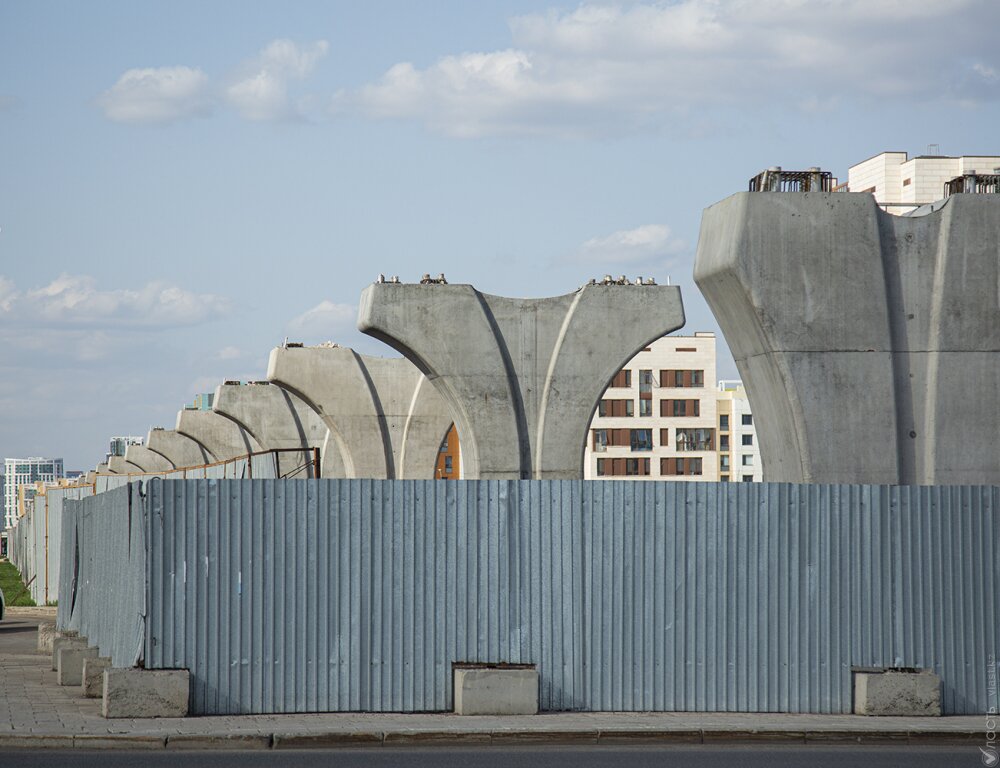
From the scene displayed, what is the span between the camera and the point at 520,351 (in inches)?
1288

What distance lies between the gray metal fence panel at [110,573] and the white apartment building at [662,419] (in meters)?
112

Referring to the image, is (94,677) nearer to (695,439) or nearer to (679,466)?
(679,466)

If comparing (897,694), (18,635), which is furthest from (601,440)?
(897,694)

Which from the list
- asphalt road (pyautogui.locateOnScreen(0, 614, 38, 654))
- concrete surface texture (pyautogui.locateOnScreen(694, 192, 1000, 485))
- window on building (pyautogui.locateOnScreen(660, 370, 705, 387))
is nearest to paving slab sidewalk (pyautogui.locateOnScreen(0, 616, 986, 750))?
concrete surface texture (pyautogui.locateOnScreen(694, 192, 1000, 485))

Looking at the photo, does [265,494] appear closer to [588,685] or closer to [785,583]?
[588,685]

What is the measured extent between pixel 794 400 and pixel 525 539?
5617 mm

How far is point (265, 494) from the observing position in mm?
14906

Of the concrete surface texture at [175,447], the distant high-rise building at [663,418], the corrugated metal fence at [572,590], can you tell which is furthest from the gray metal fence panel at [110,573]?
the distant high-rise building at [663,418]

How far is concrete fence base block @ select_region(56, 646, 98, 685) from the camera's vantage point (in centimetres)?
1805

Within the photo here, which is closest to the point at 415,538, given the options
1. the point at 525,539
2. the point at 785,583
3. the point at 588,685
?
the point at 525,539

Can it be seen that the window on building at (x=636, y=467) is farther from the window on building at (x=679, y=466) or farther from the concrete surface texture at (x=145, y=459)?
the concrete surface texture at (x=145, y=459)

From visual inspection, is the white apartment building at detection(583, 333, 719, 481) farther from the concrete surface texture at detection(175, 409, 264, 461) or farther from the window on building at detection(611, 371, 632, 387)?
the concrete surface texture at detection(175, 409, 264, 461)

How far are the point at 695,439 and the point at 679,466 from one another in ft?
9.58

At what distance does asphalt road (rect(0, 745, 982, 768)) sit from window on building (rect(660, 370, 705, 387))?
121m
